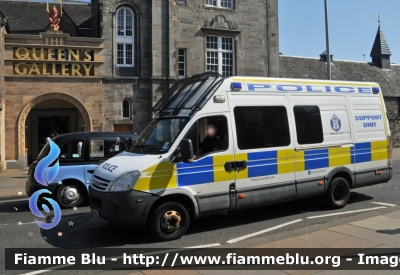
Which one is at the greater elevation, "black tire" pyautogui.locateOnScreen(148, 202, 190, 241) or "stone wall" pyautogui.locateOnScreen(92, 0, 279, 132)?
"stone wall" pyautogui.locateOnScreen(92, 0, 279, 132)

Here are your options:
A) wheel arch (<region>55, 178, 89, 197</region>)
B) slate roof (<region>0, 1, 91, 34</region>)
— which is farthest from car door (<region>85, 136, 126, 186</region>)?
slate roof (<region>0, 1, 91, 34</region>)

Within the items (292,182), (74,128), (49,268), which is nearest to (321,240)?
(292,182)

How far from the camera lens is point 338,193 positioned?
8.55 metres

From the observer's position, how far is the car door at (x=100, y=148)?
32.6ft

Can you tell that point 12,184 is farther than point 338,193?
Yes

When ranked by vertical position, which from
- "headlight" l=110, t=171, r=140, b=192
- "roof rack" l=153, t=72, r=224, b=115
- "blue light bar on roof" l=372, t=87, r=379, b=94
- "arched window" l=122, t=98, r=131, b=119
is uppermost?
"arched window" l=122, t=98, r=131, b=119

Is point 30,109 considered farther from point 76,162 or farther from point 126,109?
point 76,162

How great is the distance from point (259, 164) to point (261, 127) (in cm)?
72

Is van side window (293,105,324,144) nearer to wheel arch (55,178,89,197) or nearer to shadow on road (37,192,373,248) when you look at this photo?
shadow on road (37,192,373,248)

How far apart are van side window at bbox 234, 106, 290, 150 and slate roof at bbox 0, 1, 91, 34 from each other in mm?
20957

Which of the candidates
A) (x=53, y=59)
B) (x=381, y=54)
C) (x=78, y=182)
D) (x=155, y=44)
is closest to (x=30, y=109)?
(x=53, y=59)

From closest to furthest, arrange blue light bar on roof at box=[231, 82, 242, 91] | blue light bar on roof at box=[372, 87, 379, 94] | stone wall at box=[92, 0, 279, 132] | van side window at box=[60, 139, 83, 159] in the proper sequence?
blue light bar on roof at box=[231, 82, 242, 91]
blue light bar on roof at box=[372, 87, 379, 94]
van side window at box=[60, 139, 83, 159]
stone wall at box=[92, 0, 279, 132]

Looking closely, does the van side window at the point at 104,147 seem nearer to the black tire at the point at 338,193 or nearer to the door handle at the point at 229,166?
the door handle at the point at 229,166

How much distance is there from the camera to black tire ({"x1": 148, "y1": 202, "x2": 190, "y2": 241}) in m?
6.17
